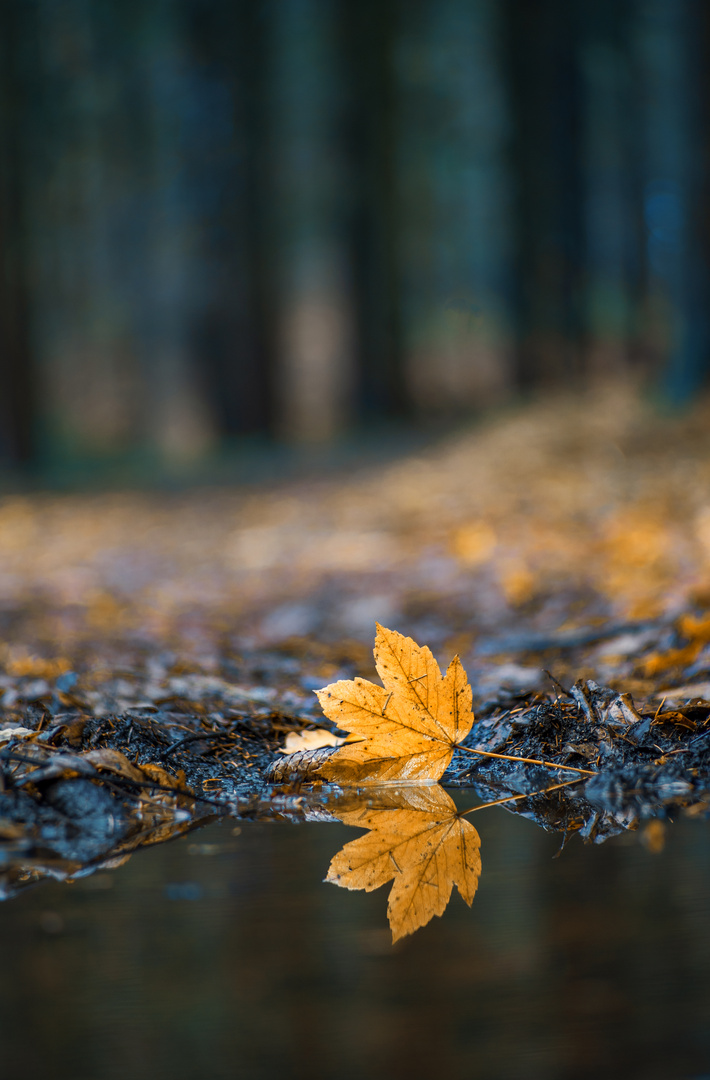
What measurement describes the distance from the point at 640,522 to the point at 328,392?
54.2ft

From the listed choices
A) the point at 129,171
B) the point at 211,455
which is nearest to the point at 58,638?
the point at 211,455

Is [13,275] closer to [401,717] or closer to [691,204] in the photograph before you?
[691,204]

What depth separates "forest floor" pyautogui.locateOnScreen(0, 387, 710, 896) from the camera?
136cm

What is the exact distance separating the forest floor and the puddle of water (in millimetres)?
132

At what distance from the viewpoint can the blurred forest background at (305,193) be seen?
33.8ft

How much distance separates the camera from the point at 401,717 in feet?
4.91

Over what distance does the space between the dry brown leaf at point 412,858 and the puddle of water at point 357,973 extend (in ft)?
0.07

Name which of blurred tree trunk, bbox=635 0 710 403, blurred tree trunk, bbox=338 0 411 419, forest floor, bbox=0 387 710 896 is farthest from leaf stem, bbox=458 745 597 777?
blurred tree trunk, bbox=338 0 411 419

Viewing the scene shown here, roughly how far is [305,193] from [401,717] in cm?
1767

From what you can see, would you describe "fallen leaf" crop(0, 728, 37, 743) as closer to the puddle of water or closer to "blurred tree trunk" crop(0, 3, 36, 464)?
the puddle of water

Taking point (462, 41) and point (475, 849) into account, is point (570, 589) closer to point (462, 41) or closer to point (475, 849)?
point (475, 849)

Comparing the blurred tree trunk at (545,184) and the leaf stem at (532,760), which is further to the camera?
the blurred tree trunk at (545,184)

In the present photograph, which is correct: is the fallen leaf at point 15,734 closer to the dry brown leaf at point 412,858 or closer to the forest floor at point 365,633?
Result: the forest floor at point 365,633

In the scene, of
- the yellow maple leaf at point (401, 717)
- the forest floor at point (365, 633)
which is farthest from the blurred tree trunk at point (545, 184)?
the yellow maple leaf at point (401, 717)
